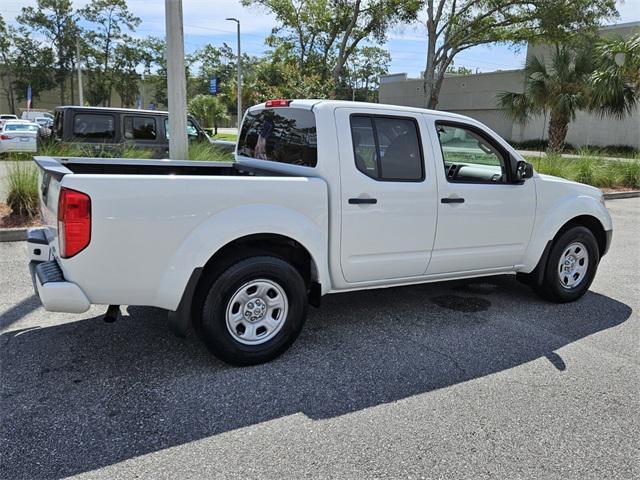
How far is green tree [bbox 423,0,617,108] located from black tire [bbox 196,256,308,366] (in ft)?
75.9

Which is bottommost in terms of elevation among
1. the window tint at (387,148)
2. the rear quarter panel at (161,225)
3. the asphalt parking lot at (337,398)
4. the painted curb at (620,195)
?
the asphalt parking lot at (337,398)

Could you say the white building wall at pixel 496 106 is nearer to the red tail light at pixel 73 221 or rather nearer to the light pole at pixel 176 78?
the light pole at pixel 176 78

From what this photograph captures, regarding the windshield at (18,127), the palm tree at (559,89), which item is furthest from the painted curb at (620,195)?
the windshield at (18,127)

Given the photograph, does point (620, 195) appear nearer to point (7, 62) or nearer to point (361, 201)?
point (361, 201)

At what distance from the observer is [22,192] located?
7.71 metres

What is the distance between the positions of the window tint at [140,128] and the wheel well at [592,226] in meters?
9.35

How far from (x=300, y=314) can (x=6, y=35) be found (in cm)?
7284

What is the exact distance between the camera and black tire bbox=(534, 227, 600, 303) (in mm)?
5215

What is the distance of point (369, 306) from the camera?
16.9 ft

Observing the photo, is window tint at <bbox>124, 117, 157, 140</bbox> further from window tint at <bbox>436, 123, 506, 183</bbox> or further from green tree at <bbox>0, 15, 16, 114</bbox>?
green tree at <bbox>0, 15, 16, 114</bbox>

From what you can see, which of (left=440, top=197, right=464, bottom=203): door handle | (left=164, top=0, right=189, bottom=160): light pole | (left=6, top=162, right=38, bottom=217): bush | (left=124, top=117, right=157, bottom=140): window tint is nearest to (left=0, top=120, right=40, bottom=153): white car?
(left=124, top=117, right=157, bottom=140): window tint

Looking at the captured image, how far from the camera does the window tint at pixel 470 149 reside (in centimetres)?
465

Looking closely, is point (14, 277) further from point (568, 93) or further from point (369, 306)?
point (568, 93)

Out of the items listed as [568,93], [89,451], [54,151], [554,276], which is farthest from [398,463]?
[568,93]
